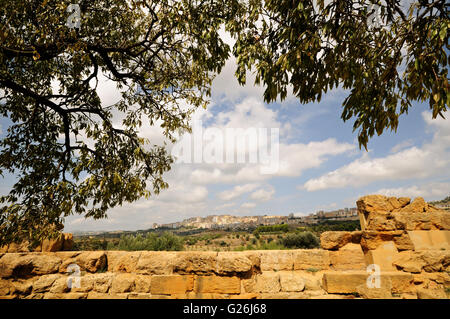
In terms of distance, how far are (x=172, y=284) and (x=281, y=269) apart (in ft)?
9.05

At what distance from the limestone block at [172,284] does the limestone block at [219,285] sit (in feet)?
0.49

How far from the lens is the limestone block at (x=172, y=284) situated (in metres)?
3.61

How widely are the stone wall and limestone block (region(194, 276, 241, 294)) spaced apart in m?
0.01

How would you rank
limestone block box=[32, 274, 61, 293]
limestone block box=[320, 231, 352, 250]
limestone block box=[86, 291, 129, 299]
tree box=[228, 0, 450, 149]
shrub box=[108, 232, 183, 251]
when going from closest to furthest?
1. tree box=[228, 0, 450, 149]
2. limestone block box=[86, 291, 129, 299]
3. limestone block box=[32, 274, 61, 293]
4. limestone block box=[320, 231, 352, 250]
5. shrub box=[108, 232, 183, 251]

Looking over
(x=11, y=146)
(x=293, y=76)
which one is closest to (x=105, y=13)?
(x=11, y=146)

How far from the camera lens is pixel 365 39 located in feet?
11.4

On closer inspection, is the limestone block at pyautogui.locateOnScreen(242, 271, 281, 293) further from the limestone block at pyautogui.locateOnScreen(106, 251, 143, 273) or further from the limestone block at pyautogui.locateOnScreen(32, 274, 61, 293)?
the limestone block at pyautogui.locateOnScreen(32, 274, 61, 293)

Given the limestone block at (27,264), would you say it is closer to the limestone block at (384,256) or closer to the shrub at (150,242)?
the shrub at (150,242)

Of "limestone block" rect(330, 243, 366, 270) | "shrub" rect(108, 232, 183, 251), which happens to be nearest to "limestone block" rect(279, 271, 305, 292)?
"limestone block" rect(330, 243, 366, 270)

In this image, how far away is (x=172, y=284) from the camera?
145 inches

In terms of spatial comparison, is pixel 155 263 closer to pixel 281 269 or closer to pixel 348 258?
pixel 281 269

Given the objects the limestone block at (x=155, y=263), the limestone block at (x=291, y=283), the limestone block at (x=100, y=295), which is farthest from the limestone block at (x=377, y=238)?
the limestone block at (x=100, y=295)

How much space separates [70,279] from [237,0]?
709cm

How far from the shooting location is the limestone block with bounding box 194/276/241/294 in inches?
137
